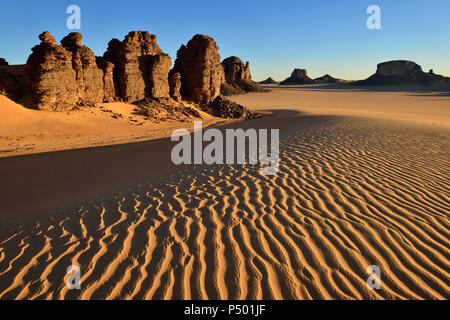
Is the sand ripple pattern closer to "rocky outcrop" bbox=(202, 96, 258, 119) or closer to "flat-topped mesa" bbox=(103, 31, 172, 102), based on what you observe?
"flat-topped mesa" bbox=(103, 31, 172, 102)

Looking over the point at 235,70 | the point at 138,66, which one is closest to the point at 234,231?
the point at 138,66

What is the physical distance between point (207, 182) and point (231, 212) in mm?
1886

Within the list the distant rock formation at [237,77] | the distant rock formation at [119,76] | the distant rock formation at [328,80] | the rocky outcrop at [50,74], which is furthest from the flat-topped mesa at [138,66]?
the distant rock formation at [328,80]

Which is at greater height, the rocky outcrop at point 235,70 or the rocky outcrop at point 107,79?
the rocky outcrop at point 235,70

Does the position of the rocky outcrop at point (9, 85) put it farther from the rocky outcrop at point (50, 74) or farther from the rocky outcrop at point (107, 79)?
the rocky outcrop at point (107, 79)

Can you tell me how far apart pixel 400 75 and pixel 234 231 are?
353 feet

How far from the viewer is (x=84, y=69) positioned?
59.5ft

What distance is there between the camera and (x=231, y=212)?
478cm

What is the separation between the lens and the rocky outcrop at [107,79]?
19547 mm

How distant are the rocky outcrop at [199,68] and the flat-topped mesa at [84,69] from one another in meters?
10.3

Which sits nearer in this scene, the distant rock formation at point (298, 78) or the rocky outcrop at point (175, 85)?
the rocky outcrop at point (175, 85)
